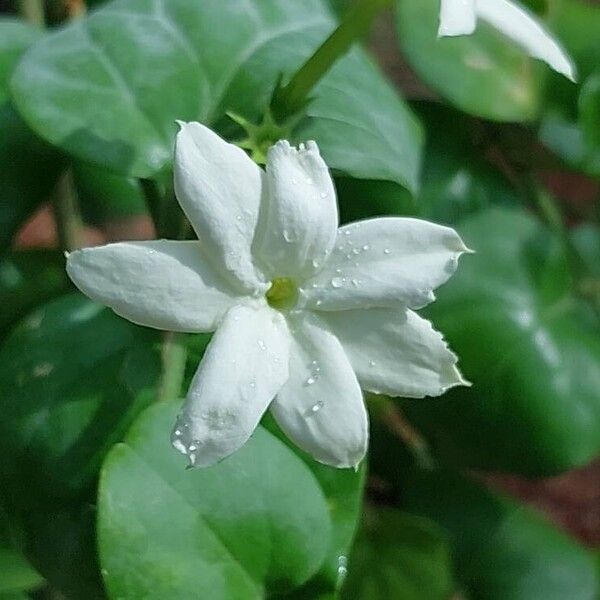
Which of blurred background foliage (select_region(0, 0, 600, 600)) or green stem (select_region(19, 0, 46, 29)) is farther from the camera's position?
green stem (select_region(19, 0, 46, 29))

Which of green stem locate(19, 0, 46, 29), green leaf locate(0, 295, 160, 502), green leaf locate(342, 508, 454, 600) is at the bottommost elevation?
green leaf locate(342, 508, 454, 600)

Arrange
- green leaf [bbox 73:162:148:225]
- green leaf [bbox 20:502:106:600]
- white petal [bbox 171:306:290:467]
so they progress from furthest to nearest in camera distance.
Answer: green leaf [bbox 73:162:148:225] → green leaf [bbox 20:502:106:600] → white petal [bbox 171:306:290:467]

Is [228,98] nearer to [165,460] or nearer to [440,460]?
[165,460]

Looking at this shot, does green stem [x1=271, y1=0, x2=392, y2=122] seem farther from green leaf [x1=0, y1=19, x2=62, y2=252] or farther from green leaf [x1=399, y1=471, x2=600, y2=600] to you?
green leaf [x1=399, y1=471, x2=600, y2=600]

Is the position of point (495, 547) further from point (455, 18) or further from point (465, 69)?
point (455, 18)

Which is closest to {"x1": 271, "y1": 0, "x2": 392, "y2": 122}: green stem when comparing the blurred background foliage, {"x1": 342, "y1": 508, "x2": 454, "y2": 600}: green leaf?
the blurred background foliage

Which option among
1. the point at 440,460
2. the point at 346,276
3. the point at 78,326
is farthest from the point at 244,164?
the point at 440,460

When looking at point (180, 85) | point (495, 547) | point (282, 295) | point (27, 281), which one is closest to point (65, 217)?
point (27, 281)

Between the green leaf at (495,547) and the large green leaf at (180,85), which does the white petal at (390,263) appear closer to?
the large green leaf at (180,85)
